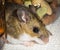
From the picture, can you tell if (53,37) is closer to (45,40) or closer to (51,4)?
(45,40)

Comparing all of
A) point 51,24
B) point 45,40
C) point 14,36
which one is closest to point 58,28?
point 51,24

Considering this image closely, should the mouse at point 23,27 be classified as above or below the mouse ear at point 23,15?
below

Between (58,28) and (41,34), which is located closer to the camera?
(41,34)

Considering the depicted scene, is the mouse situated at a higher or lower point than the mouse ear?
lower

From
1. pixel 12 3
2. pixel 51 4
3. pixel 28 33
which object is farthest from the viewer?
pixel 51 4
